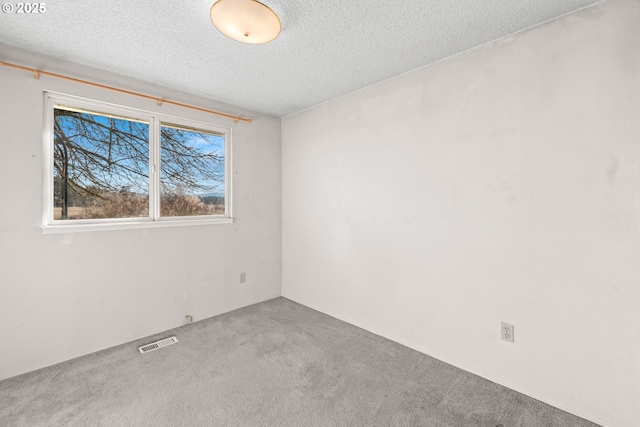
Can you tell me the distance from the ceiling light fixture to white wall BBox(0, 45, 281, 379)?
1495 mm

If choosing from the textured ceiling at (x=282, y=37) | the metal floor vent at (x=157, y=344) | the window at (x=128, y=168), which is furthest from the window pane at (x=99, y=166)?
the metal floor vent at (x=157, y=344)

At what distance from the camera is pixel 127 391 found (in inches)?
75.3

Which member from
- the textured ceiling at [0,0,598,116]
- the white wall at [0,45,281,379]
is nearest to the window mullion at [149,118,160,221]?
the white wall at [0,45,281,379]

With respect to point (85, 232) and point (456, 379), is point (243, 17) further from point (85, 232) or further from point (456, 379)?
point (456, 379)

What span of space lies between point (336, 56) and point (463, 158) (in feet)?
4.16

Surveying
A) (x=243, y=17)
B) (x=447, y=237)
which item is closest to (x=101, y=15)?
(x=243, y=17)

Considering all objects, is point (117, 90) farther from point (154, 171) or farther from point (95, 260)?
point (95, 260)

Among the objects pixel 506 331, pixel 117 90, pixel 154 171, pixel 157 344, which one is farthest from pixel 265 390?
pixel 117 90

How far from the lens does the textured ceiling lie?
1643 millimetres

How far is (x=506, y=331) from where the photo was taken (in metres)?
1.97

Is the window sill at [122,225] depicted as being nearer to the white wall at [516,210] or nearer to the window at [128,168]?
the window at [128,168]

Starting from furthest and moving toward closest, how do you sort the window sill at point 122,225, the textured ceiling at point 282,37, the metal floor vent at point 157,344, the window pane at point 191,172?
the window pane at point 191,172, the metal floor vent at point 157,344, the window sill at point 122,225, the textured ceiling at point 282,37

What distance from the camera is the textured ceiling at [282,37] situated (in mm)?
1643

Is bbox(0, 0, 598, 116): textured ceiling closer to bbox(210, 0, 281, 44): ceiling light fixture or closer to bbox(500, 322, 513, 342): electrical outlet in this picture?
bbox(210, 0, 281, 44): ceiling light fixture
